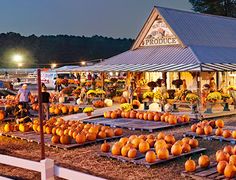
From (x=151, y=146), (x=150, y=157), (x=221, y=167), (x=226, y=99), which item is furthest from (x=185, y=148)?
(x=226, y=99)

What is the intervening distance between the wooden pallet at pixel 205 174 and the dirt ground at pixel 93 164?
24 centimetres

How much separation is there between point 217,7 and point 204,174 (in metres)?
53.2

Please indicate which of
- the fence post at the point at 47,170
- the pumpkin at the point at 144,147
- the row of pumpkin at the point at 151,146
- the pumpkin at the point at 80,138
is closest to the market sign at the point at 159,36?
the pumpkin at the point at 80,138

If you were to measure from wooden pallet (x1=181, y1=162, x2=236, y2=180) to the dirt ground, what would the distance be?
24 centimetres

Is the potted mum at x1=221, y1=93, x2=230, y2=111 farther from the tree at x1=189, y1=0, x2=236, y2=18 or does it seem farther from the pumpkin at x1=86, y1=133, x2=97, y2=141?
the tree at x1=189, y1=0, x2=236, y2=18

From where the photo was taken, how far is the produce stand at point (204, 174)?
8289 millimetres

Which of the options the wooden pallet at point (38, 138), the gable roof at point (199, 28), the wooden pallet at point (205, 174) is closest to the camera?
the wooden pallet at point (205, 174)

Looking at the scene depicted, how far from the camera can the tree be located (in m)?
58.6

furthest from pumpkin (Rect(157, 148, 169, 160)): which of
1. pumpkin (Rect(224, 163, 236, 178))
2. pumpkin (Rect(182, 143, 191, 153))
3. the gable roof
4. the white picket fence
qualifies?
the gable roof

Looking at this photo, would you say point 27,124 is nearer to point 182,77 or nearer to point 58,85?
point 182,77

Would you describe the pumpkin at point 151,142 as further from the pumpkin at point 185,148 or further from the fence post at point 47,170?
the fence post at point 47,170

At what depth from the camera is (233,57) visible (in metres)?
23.6

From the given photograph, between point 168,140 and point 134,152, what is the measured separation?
1.28 meters

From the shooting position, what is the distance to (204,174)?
27.7 feet
